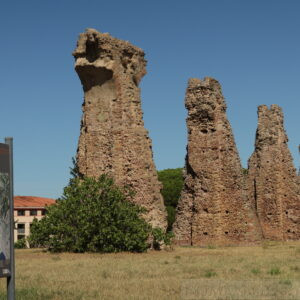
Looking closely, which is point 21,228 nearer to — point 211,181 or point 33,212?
point 33,212

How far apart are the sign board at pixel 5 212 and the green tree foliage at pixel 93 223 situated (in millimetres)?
12246

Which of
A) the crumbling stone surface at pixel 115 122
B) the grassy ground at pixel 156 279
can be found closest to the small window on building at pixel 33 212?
the crumbling stone surface at pixel 115 122

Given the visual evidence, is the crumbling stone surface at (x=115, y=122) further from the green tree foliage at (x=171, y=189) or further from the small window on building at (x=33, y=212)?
the small window on building at (x=33, y=212)

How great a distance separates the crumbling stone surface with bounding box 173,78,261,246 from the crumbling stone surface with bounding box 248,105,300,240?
22.2 ft

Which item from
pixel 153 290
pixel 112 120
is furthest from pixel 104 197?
pixel 153 290

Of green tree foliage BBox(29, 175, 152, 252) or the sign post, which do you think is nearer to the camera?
the sign post

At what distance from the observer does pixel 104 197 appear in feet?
69.2

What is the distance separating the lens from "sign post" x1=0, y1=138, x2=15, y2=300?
7.55 meters

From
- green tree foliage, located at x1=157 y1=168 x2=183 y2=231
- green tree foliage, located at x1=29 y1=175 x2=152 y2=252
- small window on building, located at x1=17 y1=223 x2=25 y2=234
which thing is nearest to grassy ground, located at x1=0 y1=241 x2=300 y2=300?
green tree foliage, located at x1=29 y1=175 x2=152 y2=252

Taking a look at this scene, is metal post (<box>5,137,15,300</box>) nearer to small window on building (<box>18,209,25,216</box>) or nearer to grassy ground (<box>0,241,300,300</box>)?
grassy ground (<box>0,241,300,300</box>)

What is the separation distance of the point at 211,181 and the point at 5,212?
19.2m

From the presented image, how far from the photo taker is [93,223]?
20.4m

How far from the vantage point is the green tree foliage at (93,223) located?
2012 cm

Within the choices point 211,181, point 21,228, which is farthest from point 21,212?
point 211,181
